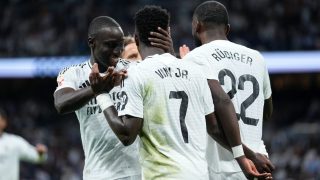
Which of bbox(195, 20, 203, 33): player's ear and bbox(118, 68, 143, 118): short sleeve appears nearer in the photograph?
bbox(118, 68, 143, 118): short sleeve

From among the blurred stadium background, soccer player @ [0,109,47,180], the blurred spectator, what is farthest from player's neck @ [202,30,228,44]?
the blurred spectator

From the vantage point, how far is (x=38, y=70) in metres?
20.3

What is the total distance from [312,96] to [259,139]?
15.8 m

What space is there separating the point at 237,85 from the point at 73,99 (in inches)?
42.7

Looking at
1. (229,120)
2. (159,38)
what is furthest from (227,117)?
(159,38)

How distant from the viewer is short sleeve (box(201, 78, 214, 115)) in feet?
16.1

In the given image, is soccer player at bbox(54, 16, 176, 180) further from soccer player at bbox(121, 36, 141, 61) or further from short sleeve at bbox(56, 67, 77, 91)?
soccer player at bbox(121, 36, 141, 61)

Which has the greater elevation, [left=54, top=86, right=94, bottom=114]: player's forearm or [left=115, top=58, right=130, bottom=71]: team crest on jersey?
[left=115, top=58, right=130, bottom=71]: team crest on jersey

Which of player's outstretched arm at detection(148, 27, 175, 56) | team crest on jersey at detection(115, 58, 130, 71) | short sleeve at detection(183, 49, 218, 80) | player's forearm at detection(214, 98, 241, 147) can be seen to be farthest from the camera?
team crest on jersey at detection(115, 58, 130, 71)

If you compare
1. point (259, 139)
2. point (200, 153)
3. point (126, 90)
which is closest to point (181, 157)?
point (200, 153)

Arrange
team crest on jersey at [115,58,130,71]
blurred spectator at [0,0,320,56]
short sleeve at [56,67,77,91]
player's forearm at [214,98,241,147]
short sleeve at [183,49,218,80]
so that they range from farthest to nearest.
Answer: blurred spectator at [0,0,320,56] < team crest on jersey at [115,58,130,71] < short sleeve at [56,67,77,91] < short sleeve at [183,49,218,80] < player's forearm at [214,98,241,147]

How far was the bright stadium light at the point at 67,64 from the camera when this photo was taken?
1920 centimetres

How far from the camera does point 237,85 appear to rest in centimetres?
527

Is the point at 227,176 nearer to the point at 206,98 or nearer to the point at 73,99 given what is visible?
the point at 206,98
